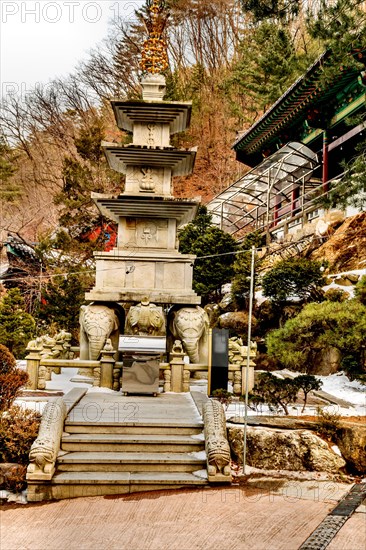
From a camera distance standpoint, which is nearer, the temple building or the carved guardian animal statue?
the carved guardian animal statue

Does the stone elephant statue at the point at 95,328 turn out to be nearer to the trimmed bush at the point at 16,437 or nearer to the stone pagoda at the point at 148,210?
the stone pagoda at the point at 148,210

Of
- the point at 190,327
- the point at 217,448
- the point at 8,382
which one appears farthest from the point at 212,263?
the point at 217,448

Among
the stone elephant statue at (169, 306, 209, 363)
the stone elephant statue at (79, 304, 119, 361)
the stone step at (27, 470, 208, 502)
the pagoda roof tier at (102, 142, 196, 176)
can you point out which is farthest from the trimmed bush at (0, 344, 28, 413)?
the pagoda roof tier at (102, 142, 196, 176)

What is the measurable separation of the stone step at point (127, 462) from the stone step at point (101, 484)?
5.2 inches

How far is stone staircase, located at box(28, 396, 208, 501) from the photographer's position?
7254 millimetres

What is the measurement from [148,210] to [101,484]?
7.92 metres

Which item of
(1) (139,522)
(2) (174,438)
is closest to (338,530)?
(1) (139,522)

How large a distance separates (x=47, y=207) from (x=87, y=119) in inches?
306

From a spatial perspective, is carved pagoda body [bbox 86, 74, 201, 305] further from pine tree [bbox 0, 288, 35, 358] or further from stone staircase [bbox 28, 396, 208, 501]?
pine tree [bbox 0, 288, 35, 358]

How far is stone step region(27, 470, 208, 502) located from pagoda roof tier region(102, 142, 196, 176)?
855 cm

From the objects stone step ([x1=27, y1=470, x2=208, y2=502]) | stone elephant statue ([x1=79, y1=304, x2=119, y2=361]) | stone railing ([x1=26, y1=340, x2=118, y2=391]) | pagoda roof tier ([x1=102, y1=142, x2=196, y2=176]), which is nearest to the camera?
stone step ([x1=27, y1=470, x2=208, y2=502])

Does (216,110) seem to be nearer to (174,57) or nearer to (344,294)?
(174,57)

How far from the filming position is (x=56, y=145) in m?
36.8

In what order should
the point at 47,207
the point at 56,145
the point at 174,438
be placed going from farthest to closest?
the point at 56,145
the point at 47,207
the point at 174,438
